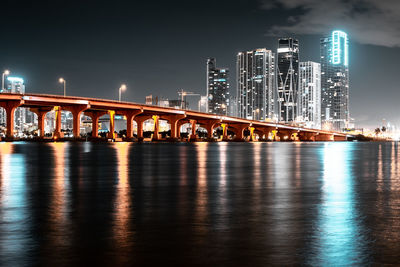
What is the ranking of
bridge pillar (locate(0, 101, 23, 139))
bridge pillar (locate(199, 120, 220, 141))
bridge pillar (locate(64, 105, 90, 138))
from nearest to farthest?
bridge pillar (locate(0, 101, 23, 139)), bridge pillar (locate(64, 105, 90, 138)), bridge pillar (locate(199, 120, 220, 141))

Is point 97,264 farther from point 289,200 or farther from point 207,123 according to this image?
point 207,123

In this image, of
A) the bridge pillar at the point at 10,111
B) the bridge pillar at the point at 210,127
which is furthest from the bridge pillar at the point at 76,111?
the bridge pillar at the point at 210,127

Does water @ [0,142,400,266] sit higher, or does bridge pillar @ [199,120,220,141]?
bridge pillar @ [199,120,220,141]

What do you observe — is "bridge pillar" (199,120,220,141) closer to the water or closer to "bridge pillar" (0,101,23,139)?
"bridge pillar" (0,101,23,139)

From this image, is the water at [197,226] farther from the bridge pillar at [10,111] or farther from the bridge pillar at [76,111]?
the bridge pillar at [76,111]

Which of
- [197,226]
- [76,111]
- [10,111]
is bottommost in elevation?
[197,226]

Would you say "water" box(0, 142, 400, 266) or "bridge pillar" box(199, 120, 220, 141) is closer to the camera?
"water" box(0, 142, 400, 266)

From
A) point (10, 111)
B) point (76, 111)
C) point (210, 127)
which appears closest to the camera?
point (10, 111)

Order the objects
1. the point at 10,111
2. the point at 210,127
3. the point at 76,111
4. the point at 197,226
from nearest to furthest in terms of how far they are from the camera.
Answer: the point at 197,226 → the point at 10,111 → the point at 76,111 → the point at 210,127

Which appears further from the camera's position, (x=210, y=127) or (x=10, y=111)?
(x=210, y=127)

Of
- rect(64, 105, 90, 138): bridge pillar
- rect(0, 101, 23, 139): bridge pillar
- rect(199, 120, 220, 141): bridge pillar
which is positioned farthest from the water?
rect(199, 120, 220, 141): bridge pillar

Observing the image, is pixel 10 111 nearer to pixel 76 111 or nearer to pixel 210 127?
pixel 76 111

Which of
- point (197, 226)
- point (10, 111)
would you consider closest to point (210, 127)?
point (10, 111)

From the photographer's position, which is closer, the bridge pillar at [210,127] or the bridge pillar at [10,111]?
the bridge pillar at [10,111]
